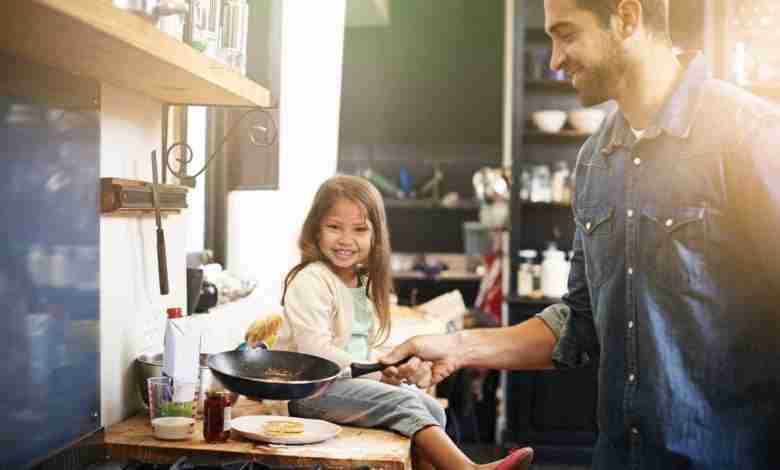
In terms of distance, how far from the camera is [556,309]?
1.92 metres

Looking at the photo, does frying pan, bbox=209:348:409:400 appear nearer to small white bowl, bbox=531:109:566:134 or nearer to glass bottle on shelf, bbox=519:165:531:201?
glass bottle on shelf, bbox=519:165:531:201

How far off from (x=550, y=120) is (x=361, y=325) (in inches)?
116

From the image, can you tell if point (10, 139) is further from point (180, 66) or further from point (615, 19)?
point (615, 19)

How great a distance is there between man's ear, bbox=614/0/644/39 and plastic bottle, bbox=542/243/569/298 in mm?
3429

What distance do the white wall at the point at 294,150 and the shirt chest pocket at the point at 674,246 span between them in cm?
205

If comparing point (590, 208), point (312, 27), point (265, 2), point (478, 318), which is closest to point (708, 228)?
point (590, 208)

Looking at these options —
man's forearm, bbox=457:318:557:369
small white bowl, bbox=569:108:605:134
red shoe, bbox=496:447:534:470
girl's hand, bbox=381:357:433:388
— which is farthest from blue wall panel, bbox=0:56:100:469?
small white bowl, bbox=569:108:605:134

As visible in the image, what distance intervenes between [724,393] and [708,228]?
302 millimetres

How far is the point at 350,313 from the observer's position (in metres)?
2.57

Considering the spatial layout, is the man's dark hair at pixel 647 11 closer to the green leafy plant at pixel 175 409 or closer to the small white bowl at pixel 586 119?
the green leafy plant at pixel 175 409

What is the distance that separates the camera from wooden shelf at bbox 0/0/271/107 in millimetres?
1200

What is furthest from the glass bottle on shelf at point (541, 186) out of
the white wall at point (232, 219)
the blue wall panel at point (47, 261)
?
the blue wall panel at point (47, 261)

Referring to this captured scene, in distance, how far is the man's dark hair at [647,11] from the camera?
1.59 meters

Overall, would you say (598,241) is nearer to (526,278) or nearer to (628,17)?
(628,17)
